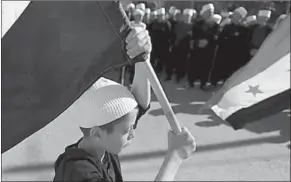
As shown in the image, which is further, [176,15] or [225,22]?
[176,15]

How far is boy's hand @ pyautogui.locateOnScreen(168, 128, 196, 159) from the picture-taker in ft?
6.98

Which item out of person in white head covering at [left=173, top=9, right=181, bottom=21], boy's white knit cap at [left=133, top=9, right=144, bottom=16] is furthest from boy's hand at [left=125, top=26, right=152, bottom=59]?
person in white head covering at [left=173, top=9, right=181, bottom=21]

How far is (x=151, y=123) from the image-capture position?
7.18 meters

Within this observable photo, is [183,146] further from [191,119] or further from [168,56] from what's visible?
[168,56]

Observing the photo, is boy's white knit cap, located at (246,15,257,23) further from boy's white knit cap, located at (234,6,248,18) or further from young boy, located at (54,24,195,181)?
young boy, located at (54,24,195,181)

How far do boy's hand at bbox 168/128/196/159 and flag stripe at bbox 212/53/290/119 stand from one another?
972mm

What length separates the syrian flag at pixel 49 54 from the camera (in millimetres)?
2326

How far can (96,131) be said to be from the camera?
2.21 meters

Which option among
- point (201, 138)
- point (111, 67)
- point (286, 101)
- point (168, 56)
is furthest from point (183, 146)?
point (168, 56)

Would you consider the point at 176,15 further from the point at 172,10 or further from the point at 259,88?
the point at 259,88

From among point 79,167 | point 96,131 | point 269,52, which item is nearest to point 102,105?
point 96,131

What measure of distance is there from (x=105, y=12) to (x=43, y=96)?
41cm

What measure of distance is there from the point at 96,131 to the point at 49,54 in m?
0.38

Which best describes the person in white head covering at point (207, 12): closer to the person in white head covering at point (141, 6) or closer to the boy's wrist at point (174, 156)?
the person in white head covering at point (141, 6)
